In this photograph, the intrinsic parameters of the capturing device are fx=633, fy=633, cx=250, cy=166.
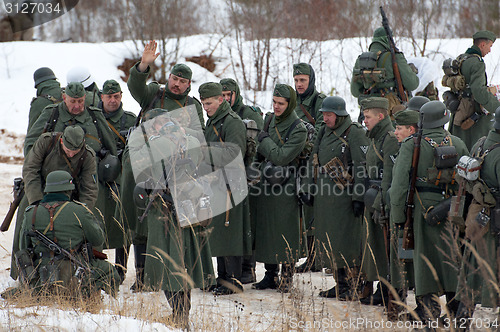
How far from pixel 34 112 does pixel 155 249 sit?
294 centimetres

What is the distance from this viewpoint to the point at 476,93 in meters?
8.20

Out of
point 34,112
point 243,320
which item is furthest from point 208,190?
point 34,112

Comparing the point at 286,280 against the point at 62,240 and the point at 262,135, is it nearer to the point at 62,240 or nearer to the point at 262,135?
the point at 262,135

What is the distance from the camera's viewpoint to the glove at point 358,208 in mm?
6301

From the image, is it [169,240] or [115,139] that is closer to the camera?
[169,240]

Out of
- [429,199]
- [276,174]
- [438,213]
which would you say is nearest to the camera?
[438,213]

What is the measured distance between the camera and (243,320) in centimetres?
552

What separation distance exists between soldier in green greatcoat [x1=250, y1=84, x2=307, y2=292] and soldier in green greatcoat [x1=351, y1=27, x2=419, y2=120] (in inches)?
77.8

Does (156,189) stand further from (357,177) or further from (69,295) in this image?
(357,177)

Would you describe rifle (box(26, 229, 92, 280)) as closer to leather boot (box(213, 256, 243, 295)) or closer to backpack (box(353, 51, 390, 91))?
leather boot (box(213, 256, 243, 295))

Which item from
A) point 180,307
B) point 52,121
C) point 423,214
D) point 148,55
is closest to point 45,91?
point 52,121

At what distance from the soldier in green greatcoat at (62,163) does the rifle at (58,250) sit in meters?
0.80

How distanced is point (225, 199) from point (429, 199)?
2.27m

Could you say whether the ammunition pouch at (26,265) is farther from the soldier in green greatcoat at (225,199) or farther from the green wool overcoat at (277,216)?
the green wool overcoat at (277,216)
